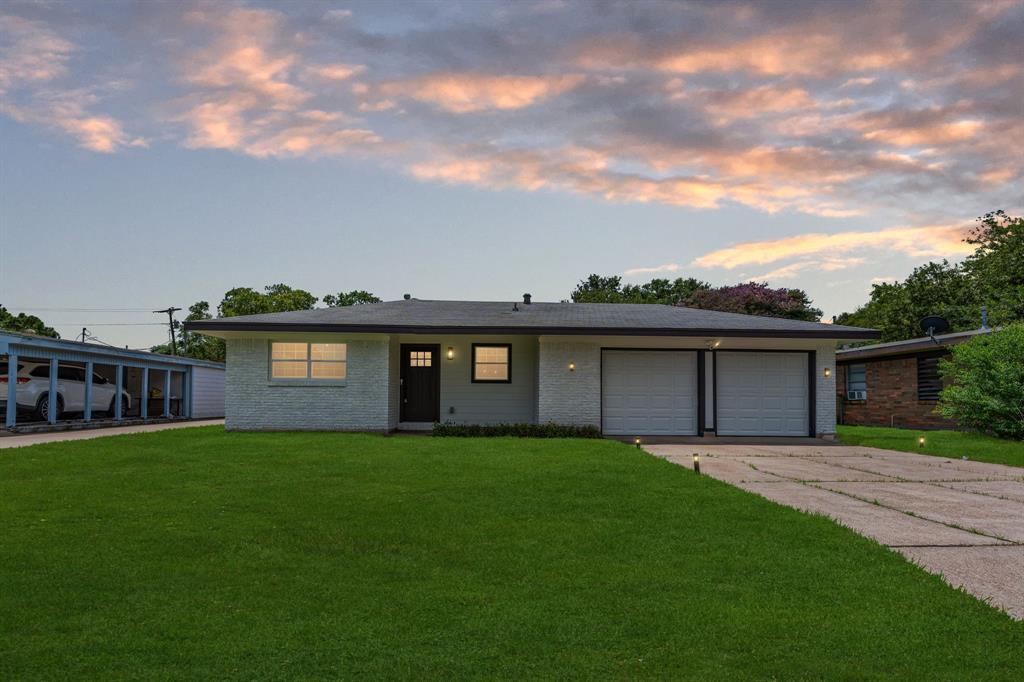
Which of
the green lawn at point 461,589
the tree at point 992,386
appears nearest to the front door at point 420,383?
the green lawn at point 461,589

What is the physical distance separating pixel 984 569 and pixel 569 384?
43.6ft

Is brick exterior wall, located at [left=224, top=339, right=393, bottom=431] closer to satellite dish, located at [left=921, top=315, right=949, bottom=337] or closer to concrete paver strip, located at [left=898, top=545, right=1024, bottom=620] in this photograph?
concrete paver strip, located at [left=898, top=545, right=1024, bottom=620]

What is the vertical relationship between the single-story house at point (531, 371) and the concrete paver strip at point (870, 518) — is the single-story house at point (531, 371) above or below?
above

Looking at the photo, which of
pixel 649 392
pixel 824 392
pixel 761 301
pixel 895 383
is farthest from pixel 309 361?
pixel 761 301

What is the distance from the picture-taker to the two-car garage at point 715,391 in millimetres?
19250

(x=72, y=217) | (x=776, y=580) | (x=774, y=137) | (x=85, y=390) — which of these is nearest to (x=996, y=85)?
(x=774, y=137)

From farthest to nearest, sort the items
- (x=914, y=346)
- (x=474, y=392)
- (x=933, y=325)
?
(x=933, y=325), (x=914, y=346), (x=474, y=392)

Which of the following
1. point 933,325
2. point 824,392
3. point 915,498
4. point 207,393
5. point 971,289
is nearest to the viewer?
point 915,498

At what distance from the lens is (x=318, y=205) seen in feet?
82.8

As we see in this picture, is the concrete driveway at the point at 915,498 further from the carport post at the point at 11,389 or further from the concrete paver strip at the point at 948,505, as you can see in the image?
the carport post at the point at 11,389

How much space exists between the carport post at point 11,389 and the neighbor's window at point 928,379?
26819 mm

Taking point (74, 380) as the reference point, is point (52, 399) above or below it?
below

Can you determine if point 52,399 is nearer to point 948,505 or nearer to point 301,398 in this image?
point 301,398

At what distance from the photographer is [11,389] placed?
62.5 ft
